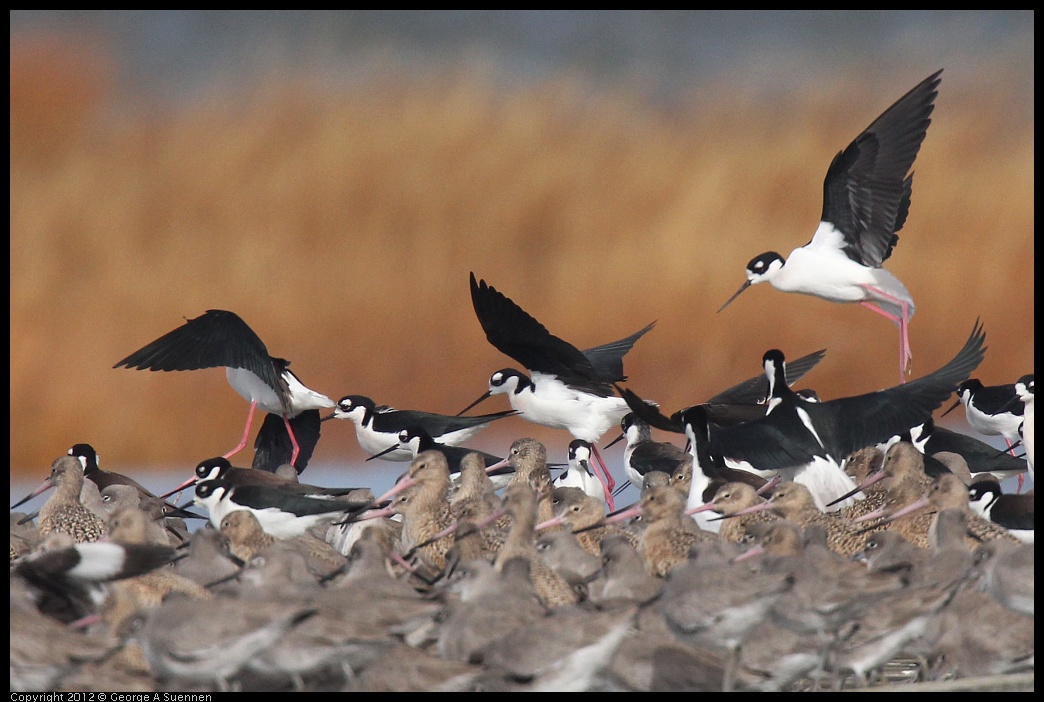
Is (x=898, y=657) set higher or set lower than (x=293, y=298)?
lower

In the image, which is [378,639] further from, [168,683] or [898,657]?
[898,657]

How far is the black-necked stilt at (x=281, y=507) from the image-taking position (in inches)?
365

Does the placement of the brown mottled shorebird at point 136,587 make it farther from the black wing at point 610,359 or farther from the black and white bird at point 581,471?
the black wing at point 610,359

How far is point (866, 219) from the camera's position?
11750 millimetres

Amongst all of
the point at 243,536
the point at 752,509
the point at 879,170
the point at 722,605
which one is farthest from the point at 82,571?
the point at 879,170

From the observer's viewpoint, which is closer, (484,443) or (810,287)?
(810,287)

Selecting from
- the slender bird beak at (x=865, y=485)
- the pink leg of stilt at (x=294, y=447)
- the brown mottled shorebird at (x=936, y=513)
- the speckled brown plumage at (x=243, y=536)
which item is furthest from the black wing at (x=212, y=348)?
the brown mottled shorebird at (x=936, y=513)

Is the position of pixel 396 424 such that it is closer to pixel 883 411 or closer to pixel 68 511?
pixel 68 511

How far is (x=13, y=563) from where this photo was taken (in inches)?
317

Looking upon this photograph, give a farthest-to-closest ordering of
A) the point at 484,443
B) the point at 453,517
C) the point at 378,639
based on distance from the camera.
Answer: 1. the point at 484,443
2. the point at 453,517
3. the point at 378,639

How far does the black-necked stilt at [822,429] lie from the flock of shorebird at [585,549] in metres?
0.02

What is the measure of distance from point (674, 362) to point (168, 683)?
15.2 m

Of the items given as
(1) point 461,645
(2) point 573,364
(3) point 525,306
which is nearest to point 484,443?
(3) point 525,306

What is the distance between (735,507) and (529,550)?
131 centimetres
